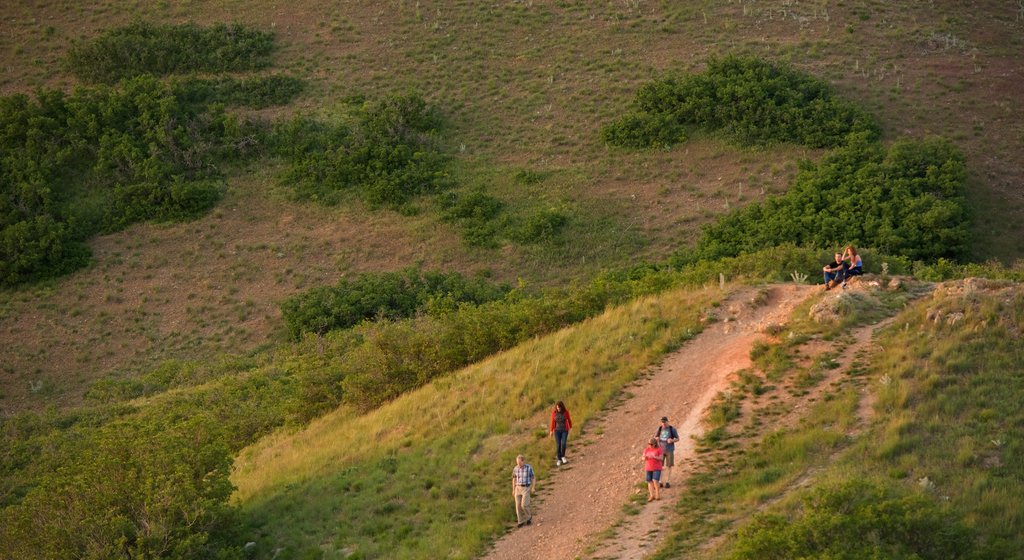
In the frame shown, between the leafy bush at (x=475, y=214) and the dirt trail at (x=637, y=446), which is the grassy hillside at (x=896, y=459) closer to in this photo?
the dirt trail at (x=637, y=446)

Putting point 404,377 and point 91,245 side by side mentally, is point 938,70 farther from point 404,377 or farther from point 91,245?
point 91,245

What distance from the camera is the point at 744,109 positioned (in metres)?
48.7

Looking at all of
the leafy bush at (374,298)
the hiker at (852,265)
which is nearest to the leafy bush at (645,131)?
the leafy bush at (374,298)

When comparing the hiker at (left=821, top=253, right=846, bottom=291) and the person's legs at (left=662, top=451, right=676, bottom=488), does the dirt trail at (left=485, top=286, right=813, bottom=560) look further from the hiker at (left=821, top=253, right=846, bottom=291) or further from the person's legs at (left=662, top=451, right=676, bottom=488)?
the hiker at (left=821, top=253, right=846, bottom=291)

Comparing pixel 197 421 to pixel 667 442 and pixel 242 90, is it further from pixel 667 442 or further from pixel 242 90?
pixel 242 90

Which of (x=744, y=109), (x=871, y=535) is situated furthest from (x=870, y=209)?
(x=871, y=535)

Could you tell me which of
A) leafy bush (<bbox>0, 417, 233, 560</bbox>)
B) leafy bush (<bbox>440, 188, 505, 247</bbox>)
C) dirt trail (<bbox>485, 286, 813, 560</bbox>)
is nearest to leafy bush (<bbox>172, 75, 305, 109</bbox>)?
leafy bush (<bbox>440, 188, 505, 247</bbox>)

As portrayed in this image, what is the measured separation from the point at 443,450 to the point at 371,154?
27546 mm

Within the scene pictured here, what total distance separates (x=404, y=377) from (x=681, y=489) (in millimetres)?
11207

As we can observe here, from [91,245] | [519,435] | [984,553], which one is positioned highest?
[984,553]

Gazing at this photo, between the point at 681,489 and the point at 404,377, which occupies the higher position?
the point at 681,489

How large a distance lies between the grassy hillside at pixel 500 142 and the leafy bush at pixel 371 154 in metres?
1.05

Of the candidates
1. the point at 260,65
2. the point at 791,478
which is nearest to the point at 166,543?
the point at 791,478

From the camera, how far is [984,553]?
15781 mm
